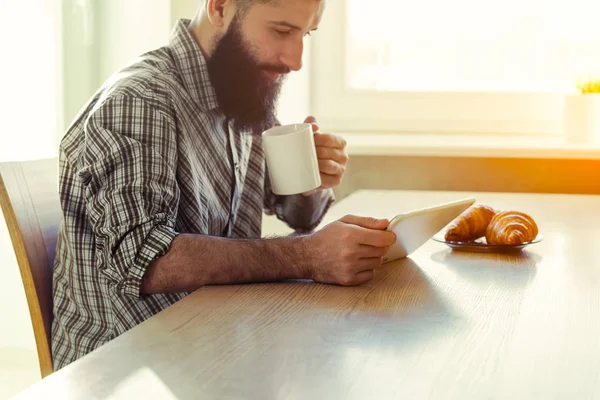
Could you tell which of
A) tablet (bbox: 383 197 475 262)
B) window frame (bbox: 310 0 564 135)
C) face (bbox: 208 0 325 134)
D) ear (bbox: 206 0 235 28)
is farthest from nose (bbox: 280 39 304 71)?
window frame (bbox: 310 0 564 135)

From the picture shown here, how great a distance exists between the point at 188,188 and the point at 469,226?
1.39ft

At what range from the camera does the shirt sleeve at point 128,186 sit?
106cm

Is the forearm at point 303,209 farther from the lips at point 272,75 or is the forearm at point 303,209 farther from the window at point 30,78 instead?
the window at point 30,78

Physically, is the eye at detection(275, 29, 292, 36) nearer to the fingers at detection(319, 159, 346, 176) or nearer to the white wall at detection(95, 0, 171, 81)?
the fingers at detection(319, 159, 346, 176)

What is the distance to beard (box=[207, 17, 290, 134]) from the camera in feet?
4.62

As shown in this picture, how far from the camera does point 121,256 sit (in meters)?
1.06

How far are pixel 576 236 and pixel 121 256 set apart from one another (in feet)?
2.40

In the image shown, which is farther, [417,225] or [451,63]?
[451,63]

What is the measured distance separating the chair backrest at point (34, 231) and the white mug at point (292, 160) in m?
0.34

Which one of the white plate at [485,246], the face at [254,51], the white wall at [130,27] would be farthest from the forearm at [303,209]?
the white wall at [130,27]

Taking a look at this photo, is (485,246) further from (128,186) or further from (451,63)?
(451,63)

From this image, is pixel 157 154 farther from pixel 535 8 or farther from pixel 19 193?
pixel 535 8

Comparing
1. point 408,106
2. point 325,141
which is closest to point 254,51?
point 325,141

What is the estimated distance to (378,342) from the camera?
742mm
